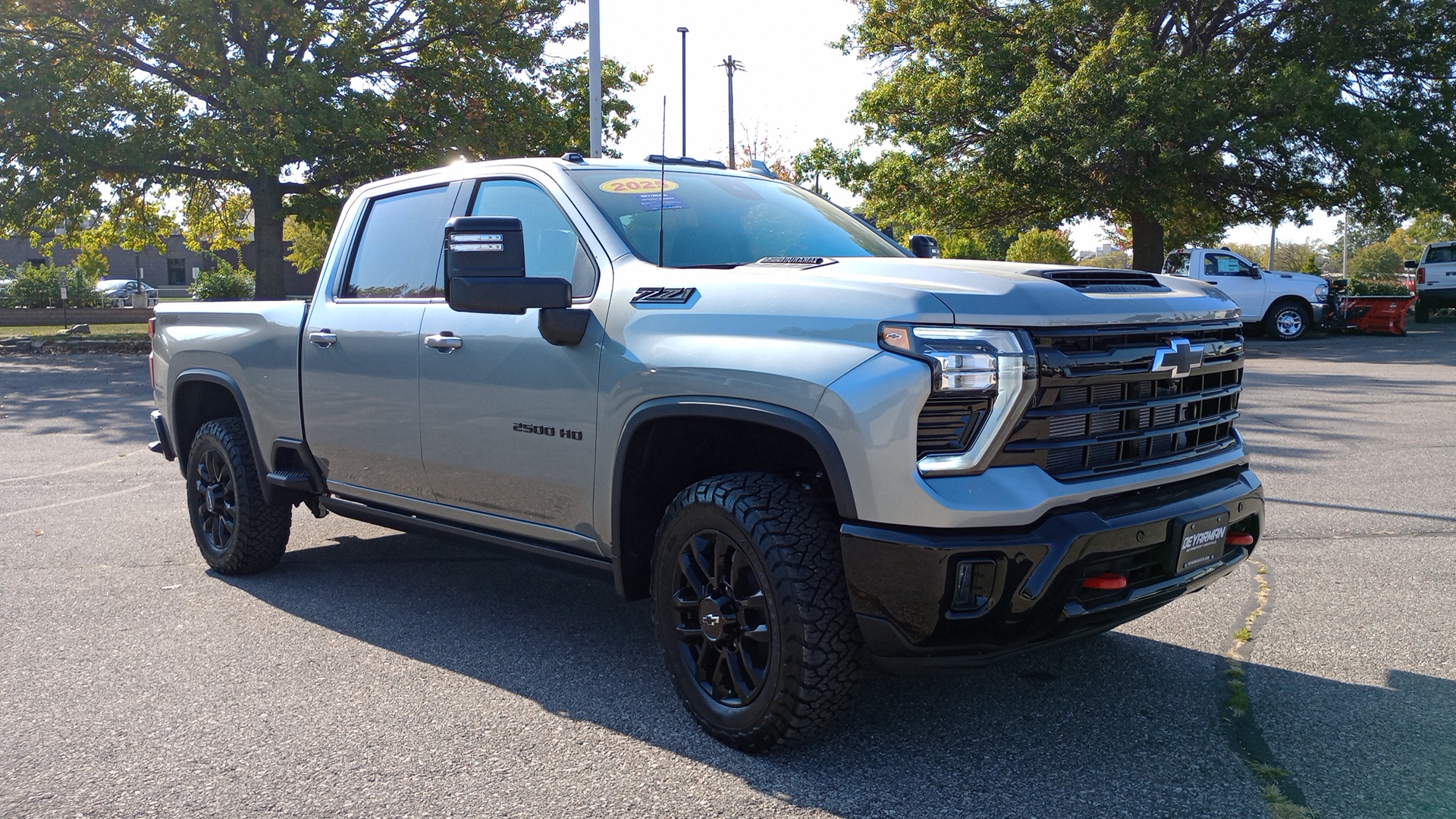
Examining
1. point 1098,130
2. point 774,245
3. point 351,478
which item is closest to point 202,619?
point 351,478

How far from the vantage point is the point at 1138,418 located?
3.49 metres

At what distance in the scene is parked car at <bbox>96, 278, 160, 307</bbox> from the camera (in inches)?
1579

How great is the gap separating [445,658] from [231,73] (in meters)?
21.1

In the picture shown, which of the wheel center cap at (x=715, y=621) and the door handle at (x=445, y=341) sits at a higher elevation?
the door handle at (x=445, y=341)

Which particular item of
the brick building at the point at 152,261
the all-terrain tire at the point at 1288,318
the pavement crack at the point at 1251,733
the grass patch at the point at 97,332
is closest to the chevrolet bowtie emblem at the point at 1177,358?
the pavement crack at the point at 1251,733

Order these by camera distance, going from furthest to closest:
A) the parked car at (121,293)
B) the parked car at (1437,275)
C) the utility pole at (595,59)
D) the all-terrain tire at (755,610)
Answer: the parked car at (121,293) < the parked car at (1437,275) < the utility pole at (595,59) < the all-terrain tire at (755,610)

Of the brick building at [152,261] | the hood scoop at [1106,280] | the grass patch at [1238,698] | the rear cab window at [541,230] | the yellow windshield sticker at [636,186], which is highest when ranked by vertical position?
the brick building at [152,261]

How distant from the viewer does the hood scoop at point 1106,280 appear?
11.5 ft

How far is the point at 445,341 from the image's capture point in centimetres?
448

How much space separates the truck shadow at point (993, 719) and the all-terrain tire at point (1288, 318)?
71.8ft

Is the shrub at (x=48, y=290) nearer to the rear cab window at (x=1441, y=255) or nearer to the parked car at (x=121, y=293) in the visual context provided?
the parked car at (x=121, y=293)

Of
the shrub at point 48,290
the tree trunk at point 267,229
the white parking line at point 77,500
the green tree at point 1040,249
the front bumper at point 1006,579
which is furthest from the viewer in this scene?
the green tree at point 1040,249

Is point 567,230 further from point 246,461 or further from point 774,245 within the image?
point 246,461

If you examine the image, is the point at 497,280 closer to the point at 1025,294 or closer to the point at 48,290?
the point at 1025,294
